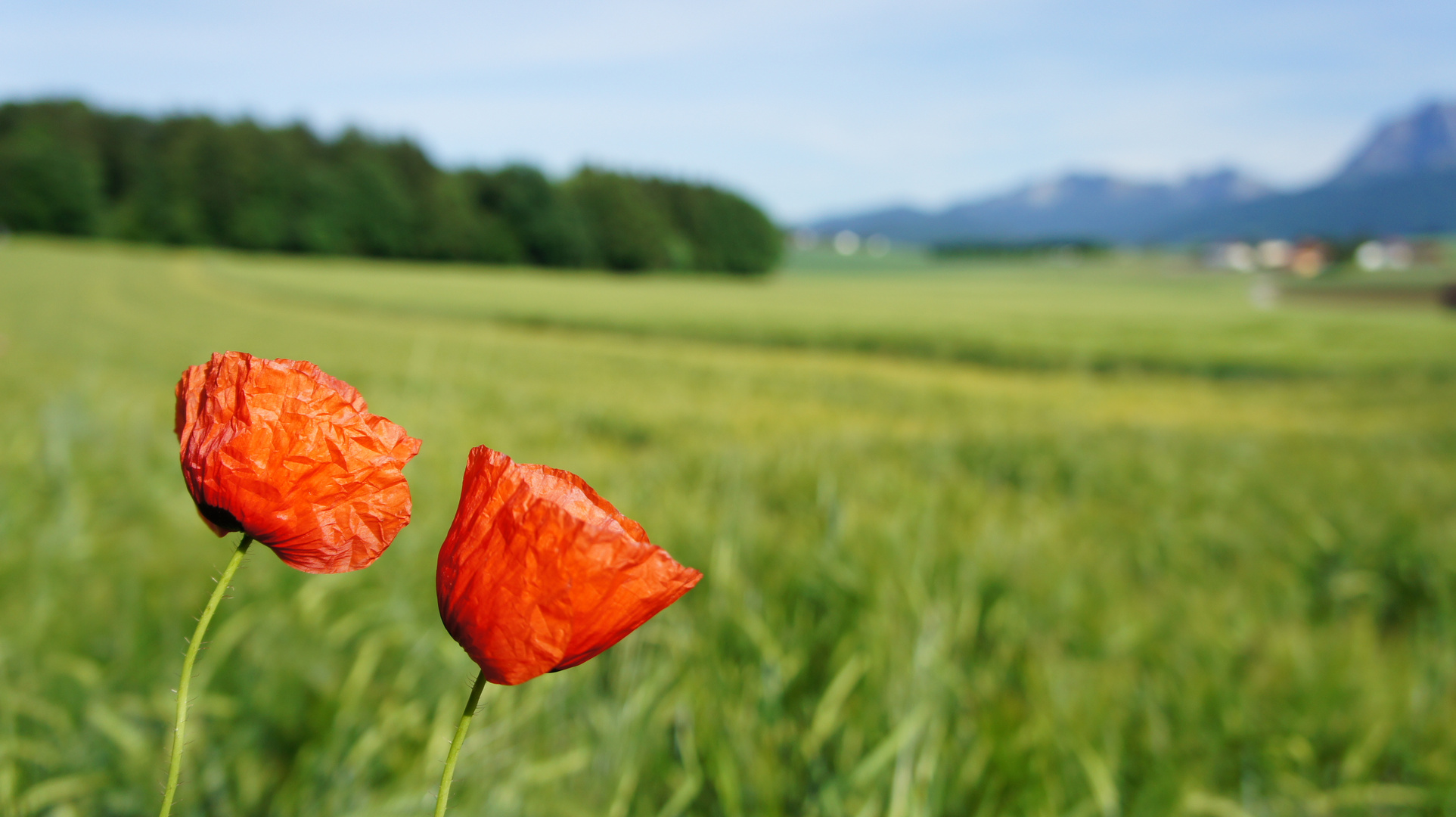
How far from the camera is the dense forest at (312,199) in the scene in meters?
49.1

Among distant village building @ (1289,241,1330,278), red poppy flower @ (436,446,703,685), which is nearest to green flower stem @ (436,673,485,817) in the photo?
red poppy flower @ (436,446,703,685)

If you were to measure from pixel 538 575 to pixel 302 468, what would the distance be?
0.10 metres

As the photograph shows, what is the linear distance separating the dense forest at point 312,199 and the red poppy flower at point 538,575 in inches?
2269

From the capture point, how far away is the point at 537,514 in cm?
30

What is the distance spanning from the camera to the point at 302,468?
32 centimetres

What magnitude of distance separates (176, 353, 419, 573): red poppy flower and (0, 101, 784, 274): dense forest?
57.6 m

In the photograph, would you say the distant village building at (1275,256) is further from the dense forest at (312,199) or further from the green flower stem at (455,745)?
the green flower stem at (455,745)

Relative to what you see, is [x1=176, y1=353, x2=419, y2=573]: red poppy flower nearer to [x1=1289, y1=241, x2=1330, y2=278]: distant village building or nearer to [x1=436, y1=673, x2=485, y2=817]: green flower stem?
[x1=436, y1=673, x2=485, y2=817]: green flower stem

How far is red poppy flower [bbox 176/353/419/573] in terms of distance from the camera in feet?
1.04

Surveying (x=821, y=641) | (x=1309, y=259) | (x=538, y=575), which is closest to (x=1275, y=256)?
(x=1309, y=259)

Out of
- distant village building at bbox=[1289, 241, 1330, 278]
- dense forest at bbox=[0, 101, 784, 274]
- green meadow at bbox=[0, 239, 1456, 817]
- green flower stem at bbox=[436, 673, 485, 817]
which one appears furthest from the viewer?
distant village building at bbox=[1289, 241, 1330, 278]

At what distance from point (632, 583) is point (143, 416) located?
190 inches

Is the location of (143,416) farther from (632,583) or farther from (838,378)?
(838,378)

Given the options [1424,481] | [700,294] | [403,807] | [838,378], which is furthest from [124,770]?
[700,294]
